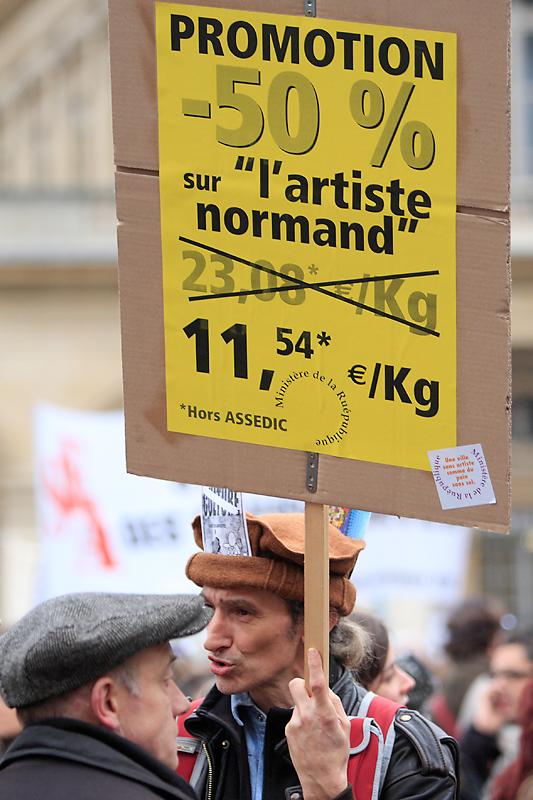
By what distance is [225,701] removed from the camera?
252 centimetres

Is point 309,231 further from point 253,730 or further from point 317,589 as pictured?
point 253,730

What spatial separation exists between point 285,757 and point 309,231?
3.47 ft

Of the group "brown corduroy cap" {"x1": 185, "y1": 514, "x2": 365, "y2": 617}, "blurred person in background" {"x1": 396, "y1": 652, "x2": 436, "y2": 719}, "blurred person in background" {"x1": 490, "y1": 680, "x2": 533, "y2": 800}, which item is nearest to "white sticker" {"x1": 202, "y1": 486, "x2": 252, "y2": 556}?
"brown corduroy cap" {"x1": 185, "y1": 514, "x2": 365, "y2": 617}

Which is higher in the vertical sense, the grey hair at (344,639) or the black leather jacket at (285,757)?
the grey hair at (344,639)

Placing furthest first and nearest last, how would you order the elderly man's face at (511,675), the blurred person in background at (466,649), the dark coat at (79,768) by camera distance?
the blurred person in background at (466,649) → the elderly man's face at (511,675) → the dark coat at (79,768)

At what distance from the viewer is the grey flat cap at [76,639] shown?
1.85m

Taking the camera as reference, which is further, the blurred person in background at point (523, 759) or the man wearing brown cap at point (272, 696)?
the blurred person in background at point (523, 759)

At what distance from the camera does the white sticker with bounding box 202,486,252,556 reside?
2.40 m

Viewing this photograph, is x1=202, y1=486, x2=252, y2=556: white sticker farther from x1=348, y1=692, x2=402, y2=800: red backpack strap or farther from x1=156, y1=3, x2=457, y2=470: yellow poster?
x1=348, y1=692, x2=402, y2=800: red backpack strap

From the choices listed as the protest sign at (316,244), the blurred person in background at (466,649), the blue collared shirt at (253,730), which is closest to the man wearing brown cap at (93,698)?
the protest sign at (316,244)

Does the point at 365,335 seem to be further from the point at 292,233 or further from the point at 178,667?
the point at 178,667

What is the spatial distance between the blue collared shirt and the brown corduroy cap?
25 centimetres

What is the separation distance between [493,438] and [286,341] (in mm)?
419

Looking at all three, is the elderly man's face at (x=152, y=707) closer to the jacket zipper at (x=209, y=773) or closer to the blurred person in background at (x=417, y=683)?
the jacket zipper at (x=209, y=773)
